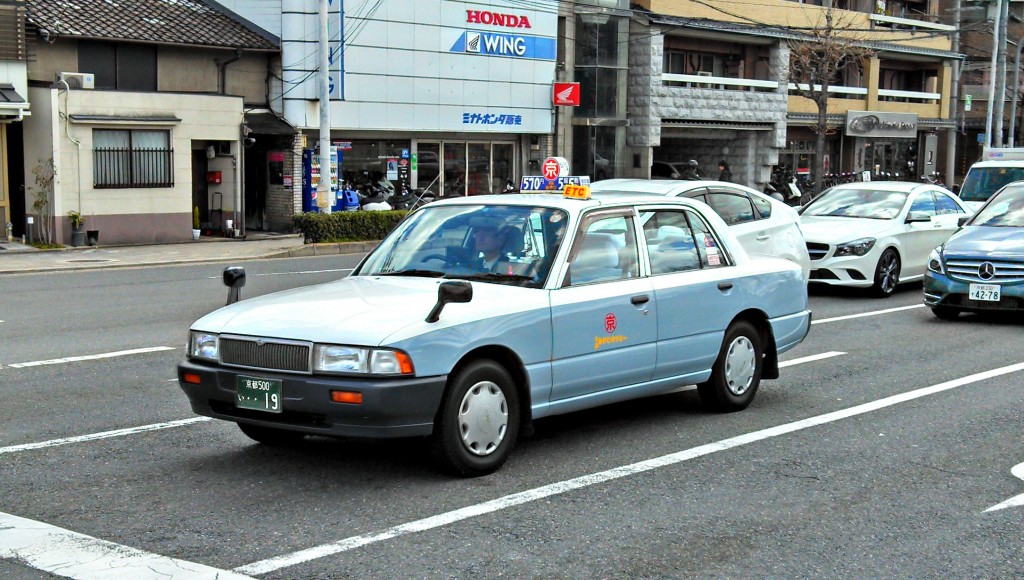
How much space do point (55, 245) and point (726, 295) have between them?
1914 centimetres

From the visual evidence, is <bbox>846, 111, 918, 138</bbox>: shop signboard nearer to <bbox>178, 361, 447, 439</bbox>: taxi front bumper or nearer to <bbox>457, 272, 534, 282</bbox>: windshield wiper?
<bbox>457, 272, 534, 282</bbox>: windshield wiper

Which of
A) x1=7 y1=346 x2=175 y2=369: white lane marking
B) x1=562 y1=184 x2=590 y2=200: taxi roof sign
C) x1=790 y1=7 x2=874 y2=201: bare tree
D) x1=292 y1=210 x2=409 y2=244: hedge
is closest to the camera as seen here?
x1=562 y1=184 x2=590 y2=200: taxi roof sign

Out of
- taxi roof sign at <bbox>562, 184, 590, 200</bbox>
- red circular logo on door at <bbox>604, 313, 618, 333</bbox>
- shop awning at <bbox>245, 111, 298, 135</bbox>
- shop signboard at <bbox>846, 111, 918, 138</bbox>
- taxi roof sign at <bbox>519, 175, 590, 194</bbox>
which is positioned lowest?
red circular logo on door at <bbox>604, 313, 618, 333</bbox>

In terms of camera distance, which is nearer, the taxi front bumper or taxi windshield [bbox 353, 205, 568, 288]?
the taxi front bumper

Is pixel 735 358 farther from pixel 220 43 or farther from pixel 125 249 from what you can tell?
pixel 220 43

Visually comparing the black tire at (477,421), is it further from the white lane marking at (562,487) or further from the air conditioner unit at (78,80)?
the air conditioner unit at (78,80)

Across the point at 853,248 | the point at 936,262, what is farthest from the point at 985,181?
the point at 936,262

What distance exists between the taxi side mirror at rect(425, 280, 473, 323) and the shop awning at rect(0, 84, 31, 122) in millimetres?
19438

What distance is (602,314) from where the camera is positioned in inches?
286

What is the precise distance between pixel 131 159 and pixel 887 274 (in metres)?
16.6

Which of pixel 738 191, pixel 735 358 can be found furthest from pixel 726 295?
pixel 738 191

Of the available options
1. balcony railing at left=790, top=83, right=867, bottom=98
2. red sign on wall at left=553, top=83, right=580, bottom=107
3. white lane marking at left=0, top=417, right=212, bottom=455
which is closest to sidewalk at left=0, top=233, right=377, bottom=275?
red sign on wall at left=553, top=83, right=580, bottom=107

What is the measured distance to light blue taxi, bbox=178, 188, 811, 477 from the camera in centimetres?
618

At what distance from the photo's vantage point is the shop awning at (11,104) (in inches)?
907
